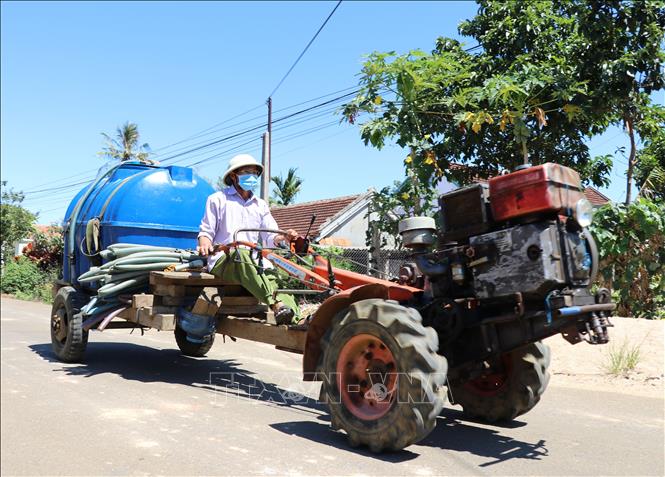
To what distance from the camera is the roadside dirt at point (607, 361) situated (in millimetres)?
6875

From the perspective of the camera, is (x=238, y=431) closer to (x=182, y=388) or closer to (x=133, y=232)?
(x=182, y=388)

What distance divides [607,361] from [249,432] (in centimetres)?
Result: 503

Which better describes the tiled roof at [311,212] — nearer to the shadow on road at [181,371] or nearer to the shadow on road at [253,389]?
the shadow on road at [181,371]

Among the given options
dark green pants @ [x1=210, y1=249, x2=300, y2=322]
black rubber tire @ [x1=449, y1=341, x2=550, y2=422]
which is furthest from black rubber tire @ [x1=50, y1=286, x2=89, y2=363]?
black rubber tire @ [x1=449, y1=341, x2=550, y2=422]

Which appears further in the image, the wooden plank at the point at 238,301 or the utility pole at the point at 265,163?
the utility pole at the point at 265,163

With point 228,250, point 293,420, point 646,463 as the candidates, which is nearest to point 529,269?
point 646,463

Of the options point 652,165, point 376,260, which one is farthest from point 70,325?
point 652,165

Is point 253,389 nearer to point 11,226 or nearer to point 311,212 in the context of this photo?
point 311,212

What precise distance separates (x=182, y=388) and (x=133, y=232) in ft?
7.48

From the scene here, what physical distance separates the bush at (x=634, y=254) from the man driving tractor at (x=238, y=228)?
16.6 feet

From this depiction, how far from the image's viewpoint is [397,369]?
13.3ft

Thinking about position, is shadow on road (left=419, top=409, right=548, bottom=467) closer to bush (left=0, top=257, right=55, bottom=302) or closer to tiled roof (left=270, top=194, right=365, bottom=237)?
tiled roof (left=270, top=194, right=365, bottom=237)

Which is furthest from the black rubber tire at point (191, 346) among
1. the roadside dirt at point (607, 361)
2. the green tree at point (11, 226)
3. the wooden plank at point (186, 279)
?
the green tree at point (11, 226)

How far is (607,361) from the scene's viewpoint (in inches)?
298
